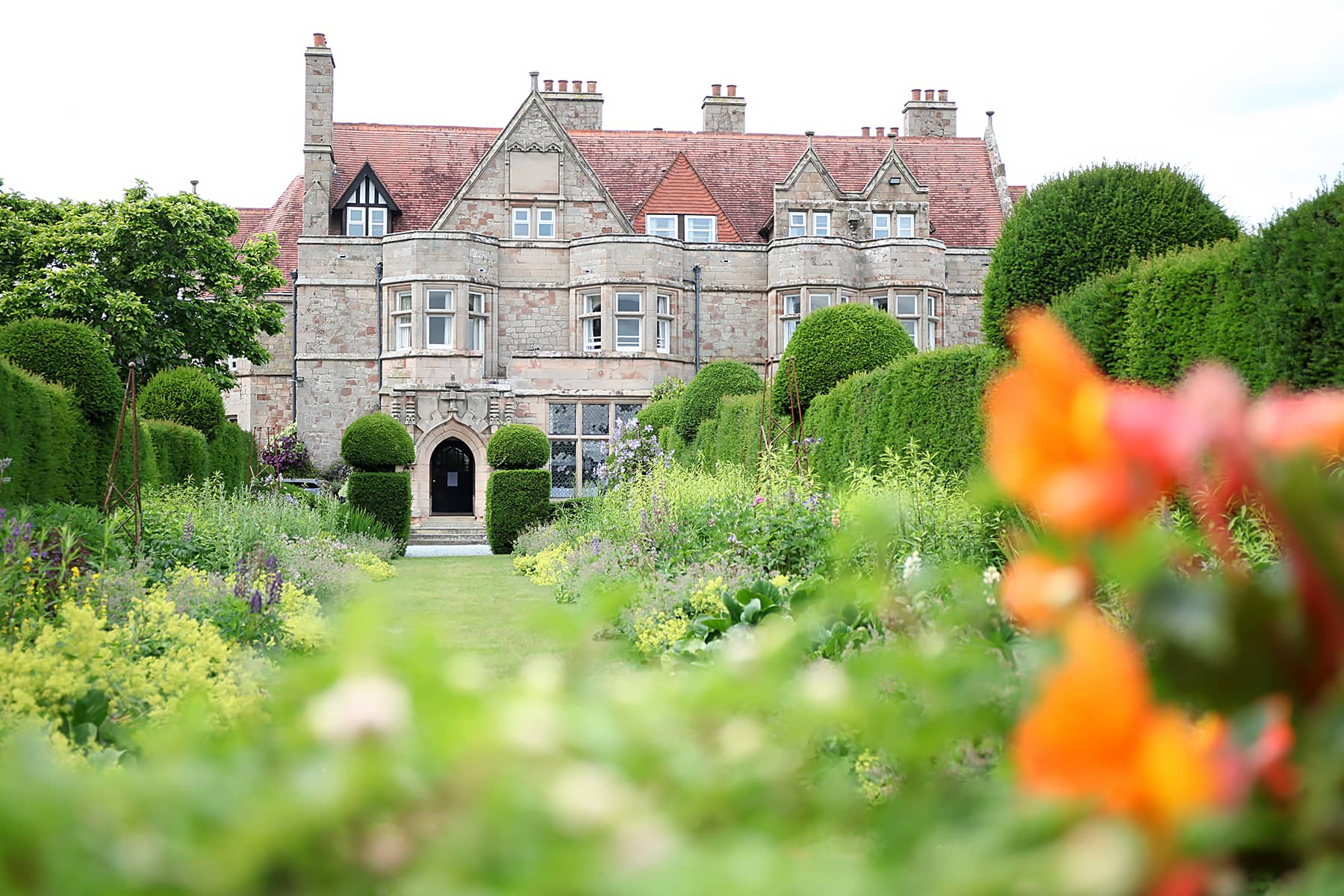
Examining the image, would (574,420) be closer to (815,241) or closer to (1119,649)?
(815,241)

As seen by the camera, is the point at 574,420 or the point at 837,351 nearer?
the point at 837,351

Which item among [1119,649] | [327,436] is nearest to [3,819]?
[1119,649]

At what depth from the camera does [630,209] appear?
30.8 meters

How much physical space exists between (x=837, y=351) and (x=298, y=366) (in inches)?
715

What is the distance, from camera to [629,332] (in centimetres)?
2877

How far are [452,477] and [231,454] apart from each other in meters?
9.36

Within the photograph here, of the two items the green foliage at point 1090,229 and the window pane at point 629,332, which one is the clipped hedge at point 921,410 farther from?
the window pane at point 629,332

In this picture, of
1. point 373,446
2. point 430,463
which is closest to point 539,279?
point 430,463

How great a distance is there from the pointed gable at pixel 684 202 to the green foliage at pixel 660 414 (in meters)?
6.82

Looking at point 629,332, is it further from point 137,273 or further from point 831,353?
point 831,353

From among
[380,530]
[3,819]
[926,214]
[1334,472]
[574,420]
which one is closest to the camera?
[3,819]

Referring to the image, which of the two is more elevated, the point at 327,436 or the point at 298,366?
the point at 298,366

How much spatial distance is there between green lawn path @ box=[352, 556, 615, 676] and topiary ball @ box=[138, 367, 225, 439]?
411 cm

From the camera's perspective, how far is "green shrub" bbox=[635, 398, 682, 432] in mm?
24234
